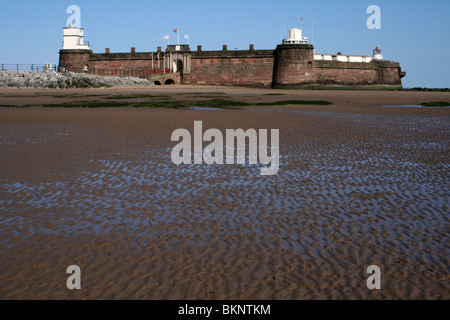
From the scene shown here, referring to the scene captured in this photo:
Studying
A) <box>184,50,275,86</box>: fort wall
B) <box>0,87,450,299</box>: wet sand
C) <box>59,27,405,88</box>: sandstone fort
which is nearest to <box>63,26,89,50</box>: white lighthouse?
<box>59,27,405,88</box>: sandstone fort

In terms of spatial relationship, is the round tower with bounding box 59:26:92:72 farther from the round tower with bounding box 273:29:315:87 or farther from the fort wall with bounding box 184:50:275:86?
the round tower with bounding box 273:29:315:87

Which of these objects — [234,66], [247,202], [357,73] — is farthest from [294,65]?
[247,202]

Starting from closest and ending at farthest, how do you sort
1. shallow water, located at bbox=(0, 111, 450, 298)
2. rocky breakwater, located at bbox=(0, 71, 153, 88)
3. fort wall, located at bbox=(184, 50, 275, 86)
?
1. shallow water, located at bbox=(0, 111, 450, 298)
2. rocky breakwater, located at bbox=(0, 71, 153, 88)
3. fort wall, located at bbox=(184, 50, 275, 86)

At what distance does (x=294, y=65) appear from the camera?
46.4m

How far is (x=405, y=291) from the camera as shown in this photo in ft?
9.28

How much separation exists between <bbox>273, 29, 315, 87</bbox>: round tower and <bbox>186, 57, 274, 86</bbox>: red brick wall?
6.33 ft

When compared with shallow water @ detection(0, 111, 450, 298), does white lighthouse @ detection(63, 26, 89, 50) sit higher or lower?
higher

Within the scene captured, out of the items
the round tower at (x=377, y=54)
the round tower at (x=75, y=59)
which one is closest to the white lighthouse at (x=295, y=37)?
the round tower at (x=377, y=54)

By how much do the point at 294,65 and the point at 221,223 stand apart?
144 feet

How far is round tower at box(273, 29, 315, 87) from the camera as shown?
4644cm

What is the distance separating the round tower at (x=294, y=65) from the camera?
152ft

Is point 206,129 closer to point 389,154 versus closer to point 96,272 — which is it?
point 389,154

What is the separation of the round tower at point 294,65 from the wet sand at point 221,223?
39.2 meters

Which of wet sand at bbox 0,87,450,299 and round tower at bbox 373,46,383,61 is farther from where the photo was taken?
round tower at bbox 373,46,383,61
